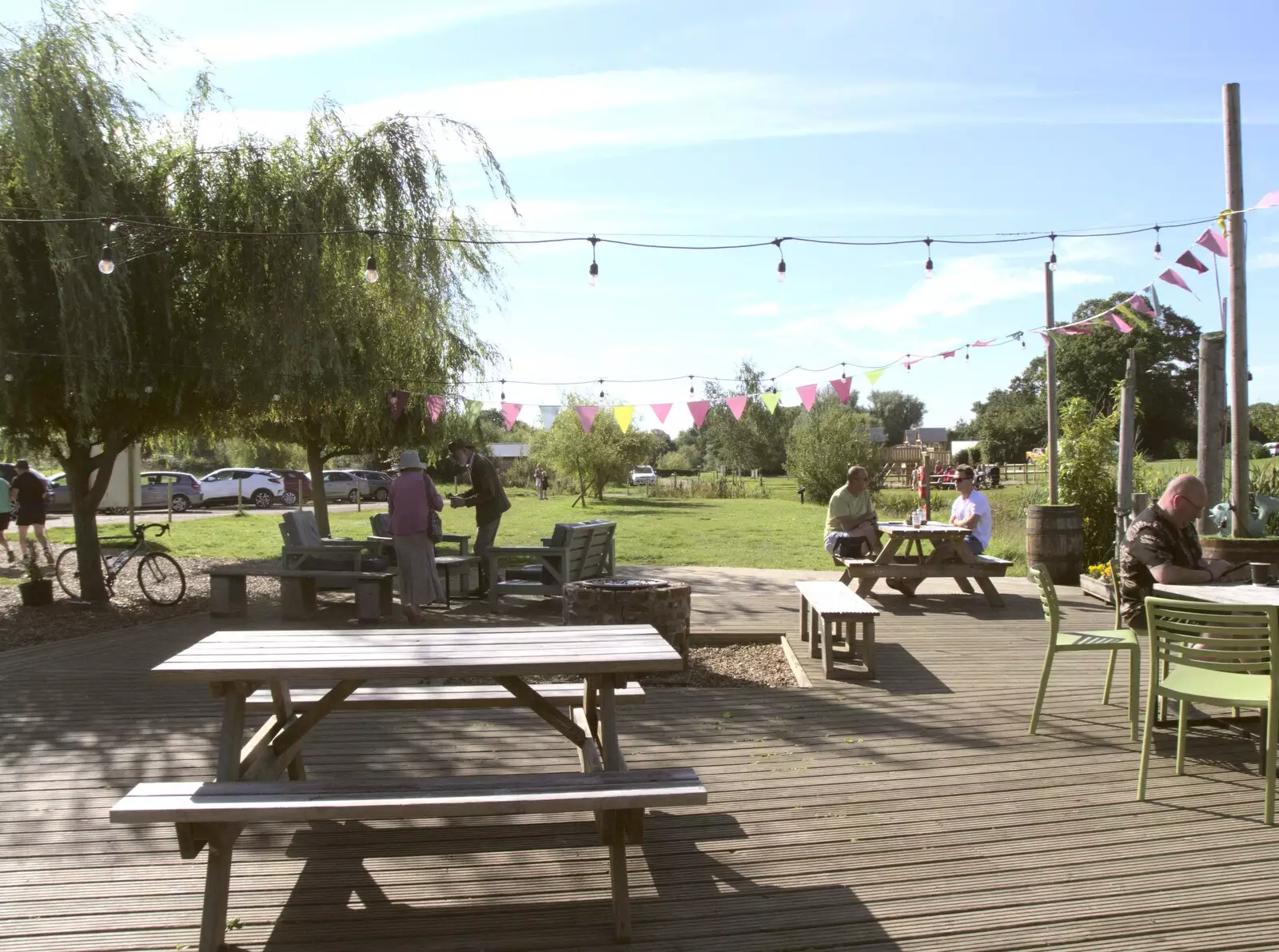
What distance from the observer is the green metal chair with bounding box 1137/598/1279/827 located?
13.8ft

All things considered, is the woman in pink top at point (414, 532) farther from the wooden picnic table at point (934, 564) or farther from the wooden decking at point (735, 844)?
the wooden picnic table at point (934, 564)

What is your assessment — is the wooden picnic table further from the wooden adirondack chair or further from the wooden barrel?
the wooden adirondack chair

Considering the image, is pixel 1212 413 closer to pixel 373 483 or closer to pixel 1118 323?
pixel 1118 323

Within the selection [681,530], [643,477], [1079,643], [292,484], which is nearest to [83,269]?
[1079,643]

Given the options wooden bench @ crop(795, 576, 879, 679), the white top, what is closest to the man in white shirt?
the white top

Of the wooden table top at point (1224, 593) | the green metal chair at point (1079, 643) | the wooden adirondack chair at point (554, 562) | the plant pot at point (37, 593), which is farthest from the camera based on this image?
the plant pot at point (37, 593)

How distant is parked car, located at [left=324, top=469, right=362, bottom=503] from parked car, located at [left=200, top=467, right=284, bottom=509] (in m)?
3.13

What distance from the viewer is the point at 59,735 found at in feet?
18.3

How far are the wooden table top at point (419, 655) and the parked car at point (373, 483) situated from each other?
119ft

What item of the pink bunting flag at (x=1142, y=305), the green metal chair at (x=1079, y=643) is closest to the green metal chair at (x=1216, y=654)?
the green metal chair at (x=1079, y=643)

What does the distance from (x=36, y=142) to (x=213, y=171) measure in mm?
1612

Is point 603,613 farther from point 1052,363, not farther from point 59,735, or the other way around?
point 1052,363

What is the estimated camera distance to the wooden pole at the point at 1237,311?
8.56m

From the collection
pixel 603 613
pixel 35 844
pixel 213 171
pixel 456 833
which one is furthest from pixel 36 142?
pixel 456 833
